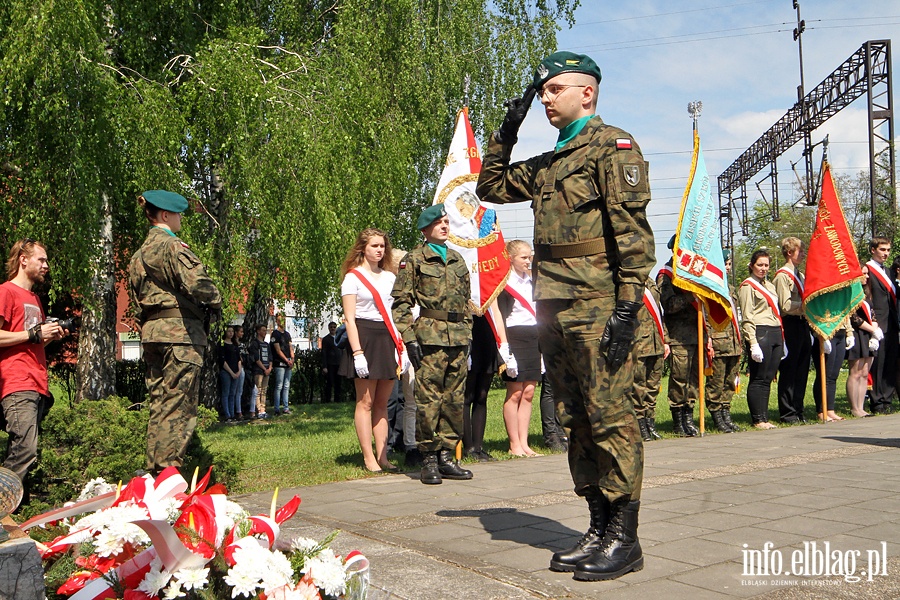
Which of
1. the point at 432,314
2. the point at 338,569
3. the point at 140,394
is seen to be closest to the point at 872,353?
the point at 432,314

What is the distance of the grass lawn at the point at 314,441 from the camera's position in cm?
805

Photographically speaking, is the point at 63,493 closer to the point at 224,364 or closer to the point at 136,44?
the point at 136,44

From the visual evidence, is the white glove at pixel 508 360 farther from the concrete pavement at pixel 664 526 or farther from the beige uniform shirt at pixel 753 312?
the beige uniform shirt at pixel 753 312

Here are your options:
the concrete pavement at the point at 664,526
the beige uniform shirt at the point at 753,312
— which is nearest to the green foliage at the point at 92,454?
the concrete pavement at the point at 664,526

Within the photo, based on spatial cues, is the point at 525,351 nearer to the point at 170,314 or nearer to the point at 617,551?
the point at 170,314

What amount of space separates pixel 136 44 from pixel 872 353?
11.6m

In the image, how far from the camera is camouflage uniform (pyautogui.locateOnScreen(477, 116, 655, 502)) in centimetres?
430

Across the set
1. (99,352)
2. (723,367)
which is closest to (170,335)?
(723,367)

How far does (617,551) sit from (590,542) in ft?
0.55

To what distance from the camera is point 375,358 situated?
7.86 meters

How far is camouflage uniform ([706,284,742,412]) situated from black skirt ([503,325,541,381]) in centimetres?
285

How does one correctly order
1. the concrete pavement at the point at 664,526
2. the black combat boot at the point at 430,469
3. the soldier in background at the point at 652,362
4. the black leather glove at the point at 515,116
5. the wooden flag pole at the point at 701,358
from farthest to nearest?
the wooden flag pole at the point at 701,358
the soldier in background at the point at 652,362
the black combat boot at the point at 430,469
the black leather glove at the point at 515,116
the concrete pavement at the point at 664,526
